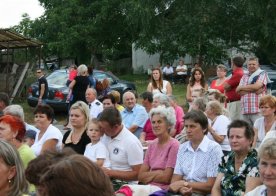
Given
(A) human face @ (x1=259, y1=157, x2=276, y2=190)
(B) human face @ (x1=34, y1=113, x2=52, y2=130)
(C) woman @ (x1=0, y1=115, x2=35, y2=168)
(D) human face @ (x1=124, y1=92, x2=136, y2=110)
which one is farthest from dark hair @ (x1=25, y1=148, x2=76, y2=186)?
(D) human face @ (x1=124, y1=92, x2=136, y2=110)

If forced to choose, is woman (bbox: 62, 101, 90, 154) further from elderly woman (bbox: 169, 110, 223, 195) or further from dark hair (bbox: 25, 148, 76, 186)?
dark hair (bbox: 25, 148, 76, 186)

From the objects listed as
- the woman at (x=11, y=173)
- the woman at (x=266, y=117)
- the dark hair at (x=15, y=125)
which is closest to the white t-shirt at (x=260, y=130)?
the woman at (x=266, y=117)

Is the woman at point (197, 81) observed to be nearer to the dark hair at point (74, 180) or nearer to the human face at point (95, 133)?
the human face at point (95, 133)

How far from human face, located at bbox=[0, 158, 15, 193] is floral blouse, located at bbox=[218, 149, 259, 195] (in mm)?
2162

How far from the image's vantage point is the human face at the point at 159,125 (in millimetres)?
5871

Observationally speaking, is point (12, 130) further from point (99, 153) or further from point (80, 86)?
point (80, 86)

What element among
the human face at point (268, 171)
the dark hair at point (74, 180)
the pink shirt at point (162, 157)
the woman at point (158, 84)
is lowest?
the pink shirt at point (162, 157)

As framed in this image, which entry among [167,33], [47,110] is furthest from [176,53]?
[47,110]

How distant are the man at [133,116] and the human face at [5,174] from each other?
4578 millimetres

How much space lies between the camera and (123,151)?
5930 mm

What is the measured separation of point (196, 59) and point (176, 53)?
4.33 ft

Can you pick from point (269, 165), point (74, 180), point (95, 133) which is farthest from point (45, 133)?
point (74, 180)

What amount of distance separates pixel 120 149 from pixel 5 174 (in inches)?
95.4

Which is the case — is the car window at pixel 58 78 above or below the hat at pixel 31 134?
above
